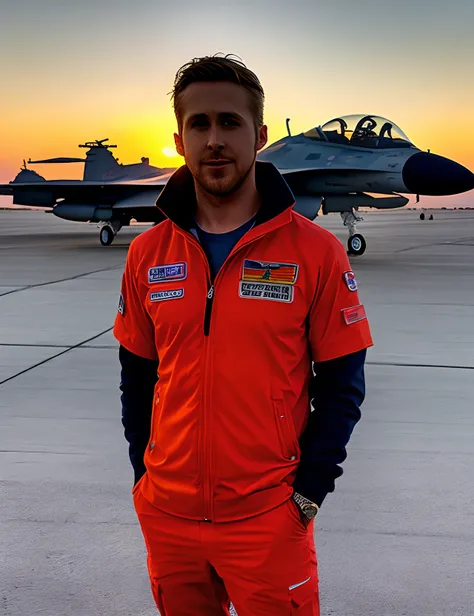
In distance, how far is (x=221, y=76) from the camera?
5.89 feet

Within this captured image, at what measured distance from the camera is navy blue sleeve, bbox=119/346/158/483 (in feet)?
6.71

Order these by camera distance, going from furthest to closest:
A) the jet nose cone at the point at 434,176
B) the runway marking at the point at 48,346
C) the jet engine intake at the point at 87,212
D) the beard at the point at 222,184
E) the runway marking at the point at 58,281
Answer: the jet engine intake at the point at 87,212 → the jet nose cone at the point at 434,176 → the runway marking at the point at 58,281 → the runway marking at the point at 48,346 → the beard at the point at 222,184

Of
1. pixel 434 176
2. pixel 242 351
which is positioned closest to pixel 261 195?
pixel 242 351

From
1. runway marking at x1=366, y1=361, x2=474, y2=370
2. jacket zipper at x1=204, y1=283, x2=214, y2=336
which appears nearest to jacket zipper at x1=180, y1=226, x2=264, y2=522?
jacket zipper at x1=204, y1=283, x2=214, y2=336

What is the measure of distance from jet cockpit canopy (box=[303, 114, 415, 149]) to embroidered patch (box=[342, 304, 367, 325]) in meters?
14.9

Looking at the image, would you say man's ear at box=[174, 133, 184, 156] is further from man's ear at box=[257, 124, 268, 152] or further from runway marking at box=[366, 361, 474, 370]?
runway marking at box=[366, 361, 474, 370]

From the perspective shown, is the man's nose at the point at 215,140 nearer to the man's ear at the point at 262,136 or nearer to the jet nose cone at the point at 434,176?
the man's ear at the point at 262,136

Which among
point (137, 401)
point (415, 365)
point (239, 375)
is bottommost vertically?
point (415, 365)

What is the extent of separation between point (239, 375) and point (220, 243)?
15.3 inches

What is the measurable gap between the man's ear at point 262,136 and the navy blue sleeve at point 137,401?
0.72 metres

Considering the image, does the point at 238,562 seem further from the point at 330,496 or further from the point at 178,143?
the point at 330,496

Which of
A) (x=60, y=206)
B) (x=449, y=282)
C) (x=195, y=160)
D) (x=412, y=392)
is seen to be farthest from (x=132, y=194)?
(x=195, y=160)

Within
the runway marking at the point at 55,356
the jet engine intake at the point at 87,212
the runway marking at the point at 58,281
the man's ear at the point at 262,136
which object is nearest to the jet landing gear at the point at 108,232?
the jet engine intake at the point at 87,212

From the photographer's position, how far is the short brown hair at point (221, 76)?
70.7 inches
